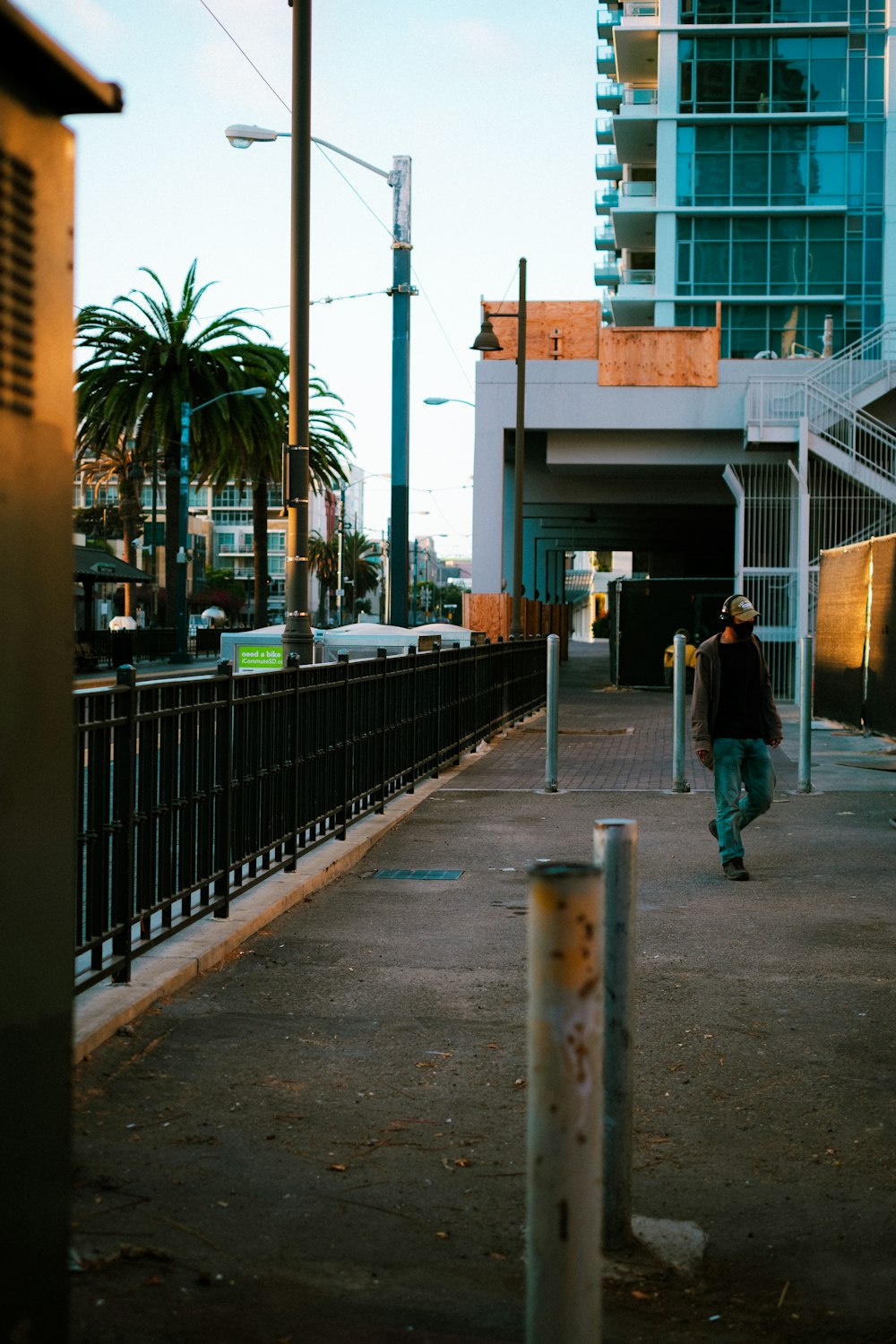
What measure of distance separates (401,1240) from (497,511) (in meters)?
32.0

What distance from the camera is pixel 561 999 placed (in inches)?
106

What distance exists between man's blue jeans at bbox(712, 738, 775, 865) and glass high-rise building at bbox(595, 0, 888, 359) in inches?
2302

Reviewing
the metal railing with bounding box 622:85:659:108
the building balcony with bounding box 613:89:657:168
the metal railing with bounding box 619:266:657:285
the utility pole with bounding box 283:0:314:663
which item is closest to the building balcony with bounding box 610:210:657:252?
the metal railing with bounding box 619:266:657:285

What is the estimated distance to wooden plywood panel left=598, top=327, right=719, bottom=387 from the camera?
3284 cm

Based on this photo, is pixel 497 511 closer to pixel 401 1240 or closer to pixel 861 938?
pixel 861 938

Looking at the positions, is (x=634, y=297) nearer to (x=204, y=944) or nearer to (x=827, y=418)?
(x=827, y=418)

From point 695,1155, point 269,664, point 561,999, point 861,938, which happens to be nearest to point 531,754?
point 269,664

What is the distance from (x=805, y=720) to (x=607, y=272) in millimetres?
77072

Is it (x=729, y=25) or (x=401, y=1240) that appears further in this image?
(x=729, y=25)

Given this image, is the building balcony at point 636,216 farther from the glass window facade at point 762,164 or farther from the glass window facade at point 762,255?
the glass window facade at point 762,255

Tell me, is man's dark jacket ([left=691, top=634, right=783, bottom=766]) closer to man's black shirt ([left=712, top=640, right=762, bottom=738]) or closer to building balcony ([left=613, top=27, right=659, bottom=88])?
man's black shirt ([left=712, top=640, right=762, bottom=738])

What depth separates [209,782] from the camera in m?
7.14

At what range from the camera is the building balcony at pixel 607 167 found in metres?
83.1

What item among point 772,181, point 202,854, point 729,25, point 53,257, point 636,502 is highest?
point 729,25
